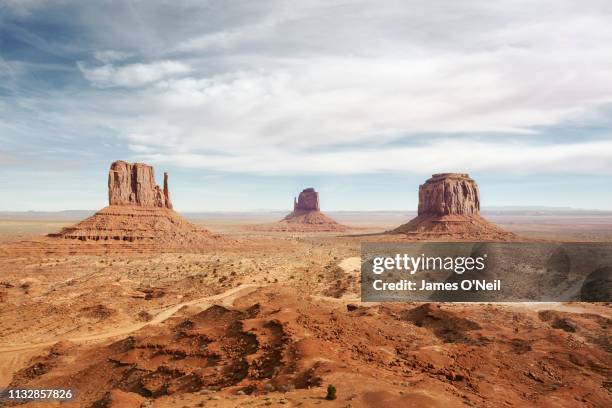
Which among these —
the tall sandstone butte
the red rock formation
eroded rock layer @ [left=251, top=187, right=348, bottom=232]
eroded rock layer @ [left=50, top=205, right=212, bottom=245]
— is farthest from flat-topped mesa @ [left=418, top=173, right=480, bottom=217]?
eroded rock layer @ [left=50, top=205, right=212, bottom=245]

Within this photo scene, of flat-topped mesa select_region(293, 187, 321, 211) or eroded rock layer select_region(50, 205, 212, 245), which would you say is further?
flat-topped mesa select_region(293, 187, 321, 211)

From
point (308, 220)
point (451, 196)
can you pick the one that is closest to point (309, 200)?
point (308, 220)

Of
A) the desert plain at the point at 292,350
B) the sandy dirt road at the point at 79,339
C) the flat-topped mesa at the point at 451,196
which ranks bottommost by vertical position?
the sandy dirt road at the point at 79,339

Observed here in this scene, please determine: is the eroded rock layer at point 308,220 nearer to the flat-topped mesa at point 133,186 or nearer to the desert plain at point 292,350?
the flat-topped mesa at point 133,186

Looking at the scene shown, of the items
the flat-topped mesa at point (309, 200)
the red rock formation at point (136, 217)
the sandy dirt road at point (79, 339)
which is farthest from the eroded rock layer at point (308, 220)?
the sandy dirt road at point (79, 339)

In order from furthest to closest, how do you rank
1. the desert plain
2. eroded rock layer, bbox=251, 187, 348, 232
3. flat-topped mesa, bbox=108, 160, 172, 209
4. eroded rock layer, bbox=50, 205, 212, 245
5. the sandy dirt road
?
eroded rock layer, bbox=251, 187, 348, 232 → flat-topped mesa, bbox=108, 160, 172, 209 → eroded rock layer, bbox=50, 205, 212, 245 → the sandy dirt road → the desert plain

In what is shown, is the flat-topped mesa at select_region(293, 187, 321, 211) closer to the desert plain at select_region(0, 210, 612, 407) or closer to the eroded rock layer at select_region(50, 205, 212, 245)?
the eroded rock layer at select_region(50, 205, 212, 245)

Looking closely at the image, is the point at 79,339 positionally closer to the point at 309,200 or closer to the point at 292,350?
the point at 292,350

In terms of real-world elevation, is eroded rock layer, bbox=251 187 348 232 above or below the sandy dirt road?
above
